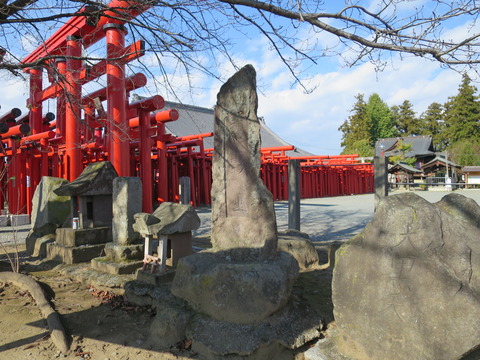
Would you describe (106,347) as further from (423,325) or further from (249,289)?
(423,325)

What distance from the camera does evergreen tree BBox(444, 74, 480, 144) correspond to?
120 feet

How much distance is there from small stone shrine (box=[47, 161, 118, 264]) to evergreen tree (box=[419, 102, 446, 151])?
43867 millimetres

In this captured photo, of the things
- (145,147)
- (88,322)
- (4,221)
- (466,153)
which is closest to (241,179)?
(88,322)

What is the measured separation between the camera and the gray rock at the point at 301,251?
16.1 feet

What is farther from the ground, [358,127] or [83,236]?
[358,127]

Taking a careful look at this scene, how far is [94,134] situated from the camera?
27.1ft

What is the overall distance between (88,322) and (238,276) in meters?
1.70

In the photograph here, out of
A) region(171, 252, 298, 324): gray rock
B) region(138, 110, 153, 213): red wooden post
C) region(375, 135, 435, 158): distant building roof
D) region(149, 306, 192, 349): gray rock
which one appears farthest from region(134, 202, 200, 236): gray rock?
region(375, 135, 435, 158): distant building roof

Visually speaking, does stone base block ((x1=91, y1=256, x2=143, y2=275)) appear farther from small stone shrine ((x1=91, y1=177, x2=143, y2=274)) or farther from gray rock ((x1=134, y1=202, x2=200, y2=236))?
gray rock ((x1=134, y1=202, x2=200, y2=236))

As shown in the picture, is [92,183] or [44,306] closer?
[44,306]

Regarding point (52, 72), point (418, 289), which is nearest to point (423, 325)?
point (418, 289)

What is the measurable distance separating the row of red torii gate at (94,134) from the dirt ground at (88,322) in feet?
7.11

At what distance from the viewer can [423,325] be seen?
207cm

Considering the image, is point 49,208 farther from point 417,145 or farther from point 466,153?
point 417,145
